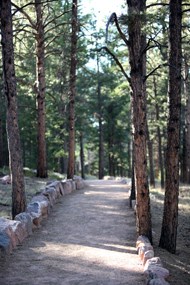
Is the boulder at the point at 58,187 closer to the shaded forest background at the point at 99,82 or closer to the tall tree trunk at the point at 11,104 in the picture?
the shaded forest background at the point at 99,82

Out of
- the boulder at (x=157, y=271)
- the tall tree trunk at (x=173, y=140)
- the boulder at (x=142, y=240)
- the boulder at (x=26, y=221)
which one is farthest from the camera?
the boulder at (x=26, y=221)

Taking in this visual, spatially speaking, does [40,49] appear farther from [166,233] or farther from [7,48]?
[166,233]

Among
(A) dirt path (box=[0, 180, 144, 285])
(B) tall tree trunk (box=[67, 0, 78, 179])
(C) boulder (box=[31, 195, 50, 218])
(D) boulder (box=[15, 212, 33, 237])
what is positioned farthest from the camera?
(B) tall tree trunk (box=[67, 0, 78, 179])

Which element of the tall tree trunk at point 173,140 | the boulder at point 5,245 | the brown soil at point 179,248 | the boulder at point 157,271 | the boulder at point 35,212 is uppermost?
the tall tree trunk at point 173,140

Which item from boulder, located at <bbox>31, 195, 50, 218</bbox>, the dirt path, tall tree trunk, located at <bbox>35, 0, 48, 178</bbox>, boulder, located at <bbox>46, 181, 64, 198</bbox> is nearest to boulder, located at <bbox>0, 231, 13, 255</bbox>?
the dirt path

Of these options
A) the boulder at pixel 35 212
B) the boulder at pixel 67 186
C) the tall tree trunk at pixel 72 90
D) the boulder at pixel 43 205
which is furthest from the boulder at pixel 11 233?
the tall tree trunk at pixel 72 90

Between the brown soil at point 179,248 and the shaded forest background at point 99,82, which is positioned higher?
the shaded forest background at point 99,82

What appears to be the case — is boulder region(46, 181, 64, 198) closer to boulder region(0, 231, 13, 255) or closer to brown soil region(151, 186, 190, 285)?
brown soil region(151, 186, 190, 285)

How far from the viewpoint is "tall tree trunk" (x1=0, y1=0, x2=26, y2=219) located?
938 centimetres

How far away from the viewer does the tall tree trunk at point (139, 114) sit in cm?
846

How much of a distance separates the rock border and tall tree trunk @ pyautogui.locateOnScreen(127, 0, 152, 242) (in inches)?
103

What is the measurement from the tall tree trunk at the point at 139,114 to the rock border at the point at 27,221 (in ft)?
8.62

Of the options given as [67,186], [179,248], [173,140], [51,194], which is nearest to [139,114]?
[173,140]

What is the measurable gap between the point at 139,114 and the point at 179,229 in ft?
14.5
